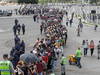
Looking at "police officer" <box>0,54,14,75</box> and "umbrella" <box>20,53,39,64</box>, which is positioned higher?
"police officer" <box>0,54,14,75</box>

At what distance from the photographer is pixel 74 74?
60.4ft

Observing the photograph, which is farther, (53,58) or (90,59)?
(90,59)

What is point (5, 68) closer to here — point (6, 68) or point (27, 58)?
point (6, 68)

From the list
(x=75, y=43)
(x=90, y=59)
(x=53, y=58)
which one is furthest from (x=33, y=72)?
(x=75, y=43)

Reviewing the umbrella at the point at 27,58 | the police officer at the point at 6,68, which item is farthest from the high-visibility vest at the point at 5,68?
the umbrella at the point at 27,58

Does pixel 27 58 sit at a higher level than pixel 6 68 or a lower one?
lower

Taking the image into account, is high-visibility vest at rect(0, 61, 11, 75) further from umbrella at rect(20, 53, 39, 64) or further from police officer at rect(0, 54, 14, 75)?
umbrella at rect(20, 53, 39, 64)

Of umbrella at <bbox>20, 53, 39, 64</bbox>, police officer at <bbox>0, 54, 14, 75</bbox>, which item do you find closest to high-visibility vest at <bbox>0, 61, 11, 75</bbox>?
police officer at <bbox>0, 54, 14, 75</bbox>

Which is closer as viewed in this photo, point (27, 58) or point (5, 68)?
point (5, 68)

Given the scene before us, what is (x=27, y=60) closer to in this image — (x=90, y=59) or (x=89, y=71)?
(x=89, y=71)

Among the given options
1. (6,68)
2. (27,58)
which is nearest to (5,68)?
(6,68)

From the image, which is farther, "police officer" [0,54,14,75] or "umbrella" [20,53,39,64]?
"umbrella" [20,53,39,64]

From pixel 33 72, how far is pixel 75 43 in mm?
18172

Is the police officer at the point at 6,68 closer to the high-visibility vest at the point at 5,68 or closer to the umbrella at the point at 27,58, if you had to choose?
the high-visibility vest at the point at 5,68
